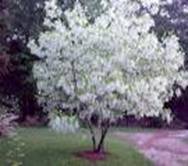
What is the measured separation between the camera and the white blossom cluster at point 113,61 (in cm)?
1334

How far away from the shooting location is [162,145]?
18.0 metres

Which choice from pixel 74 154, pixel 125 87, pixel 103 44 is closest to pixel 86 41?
pixel 103 44

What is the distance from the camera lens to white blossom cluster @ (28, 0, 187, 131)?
13336mm

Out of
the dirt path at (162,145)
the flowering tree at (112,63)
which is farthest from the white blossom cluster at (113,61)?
the dirt path at (162,145)

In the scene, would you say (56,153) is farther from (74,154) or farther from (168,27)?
(168,27)

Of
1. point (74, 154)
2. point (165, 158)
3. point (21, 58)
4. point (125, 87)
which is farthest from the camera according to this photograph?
point (21, 58)

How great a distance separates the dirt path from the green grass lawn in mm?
472

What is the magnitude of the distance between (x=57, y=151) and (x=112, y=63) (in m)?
2.87

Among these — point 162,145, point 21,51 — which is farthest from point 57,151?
point 21,51

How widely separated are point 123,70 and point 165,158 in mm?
3280

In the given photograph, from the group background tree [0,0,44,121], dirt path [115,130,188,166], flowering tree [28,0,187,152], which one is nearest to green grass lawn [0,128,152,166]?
dirt path [115,130,188,166]

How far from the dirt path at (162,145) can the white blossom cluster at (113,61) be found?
6.46 ft

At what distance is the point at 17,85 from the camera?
2375cm

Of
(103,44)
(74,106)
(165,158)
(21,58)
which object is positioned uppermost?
(21,58)
